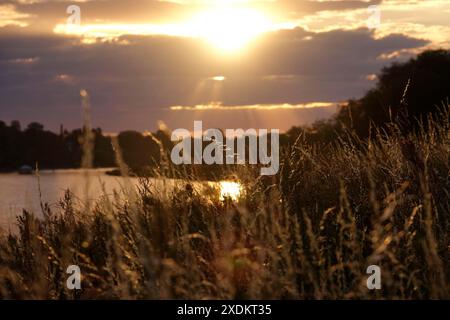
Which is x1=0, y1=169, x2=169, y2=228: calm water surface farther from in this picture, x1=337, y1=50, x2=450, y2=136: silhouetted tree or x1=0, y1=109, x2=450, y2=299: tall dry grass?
x1=337, y1=50, x2=450, y2=136: silhouetted tree

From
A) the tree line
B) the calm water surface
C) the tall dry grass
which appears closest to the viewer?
the tall dry grass

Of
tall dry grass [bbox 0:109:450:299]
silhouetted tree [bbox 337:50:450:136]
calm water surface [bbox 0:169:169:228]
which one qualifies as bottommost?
tall dry grass [bbox 0:109:450:299]

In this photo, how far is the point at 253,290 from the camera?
577cm

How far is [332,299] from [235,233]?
257cm

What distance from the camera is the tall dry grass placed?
20.7ft

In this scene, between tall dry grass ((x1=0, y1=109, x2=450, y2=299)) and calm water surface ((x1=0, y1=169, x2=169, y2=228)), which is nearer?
tall dry grass ((x1=0, y1=109, x2=450, y2=299))

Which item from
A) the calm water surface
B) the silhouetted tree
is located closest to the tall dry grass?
the calm water surface

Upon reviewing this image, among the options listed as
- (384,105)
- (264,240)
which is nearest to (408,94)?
(384,105)

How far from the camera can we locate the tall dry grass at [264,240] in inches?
248

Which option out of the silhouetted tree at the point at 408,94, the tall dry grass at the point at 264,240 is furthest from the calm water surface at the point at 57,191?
the silhouetted tree at the point at 408,94

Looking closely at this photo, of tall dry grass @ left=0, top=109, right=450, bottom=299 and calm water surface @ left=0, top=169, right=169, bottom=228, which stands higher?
calm water surface @ left=0, top=169, right=169, bottom=228

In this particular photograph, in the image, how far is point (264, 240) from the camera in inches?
308
